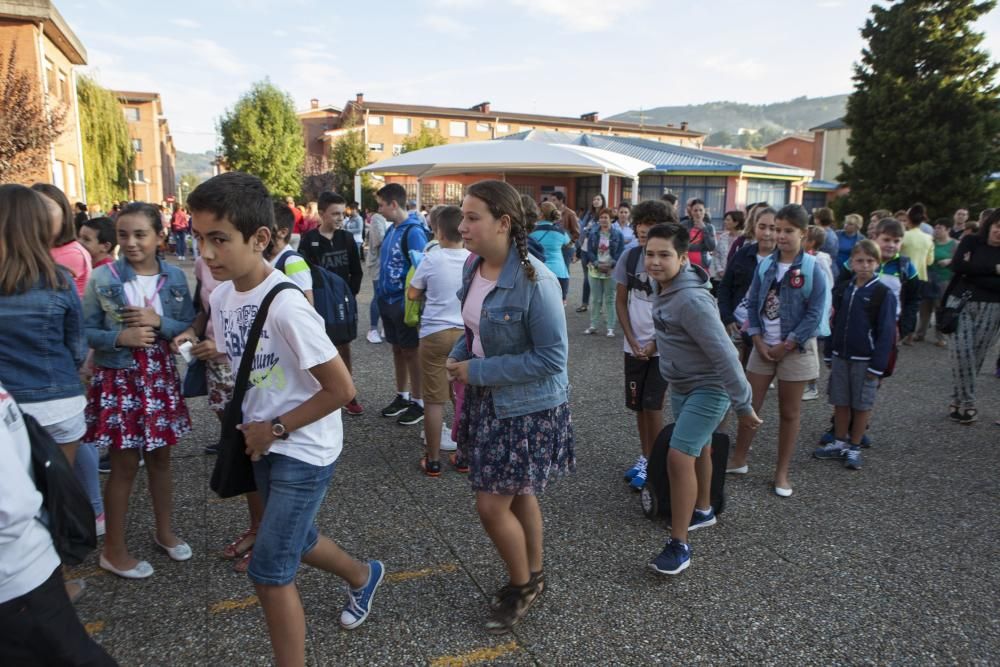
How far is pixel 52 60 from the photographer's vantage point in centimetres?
1944

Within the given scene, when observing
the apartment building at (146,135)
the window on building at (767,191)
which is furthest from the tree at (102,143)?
the apartment building at (146,135)

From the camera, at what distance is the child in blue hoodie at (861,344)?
187 inches

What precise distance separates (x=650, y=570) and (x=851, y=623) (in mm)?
915

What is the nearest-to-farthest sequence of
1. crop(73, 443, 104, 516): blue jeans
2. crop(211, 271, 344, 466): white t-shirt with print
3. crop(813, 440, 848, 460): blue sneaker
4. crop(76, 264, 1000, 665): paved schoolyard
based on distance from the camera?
crop(211, 271, 344, 466): white t-shirt with print → crop(76, 264, 1000, 665): paved schoolyard → crop(73, 443, 104, 516): blue jeans → crop(813, 440, 848, 460): blue sneaker

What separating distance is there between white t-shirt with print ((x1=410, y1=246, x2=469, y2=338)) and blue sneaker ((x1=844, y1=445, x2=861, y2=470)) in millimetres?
3085

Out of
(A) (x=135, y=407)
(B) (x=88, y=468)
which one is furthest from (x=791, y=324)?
(B) (x=88, y=468)

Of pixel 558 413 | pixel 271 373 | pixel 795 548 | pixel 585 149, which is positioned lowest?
pixel 795 548

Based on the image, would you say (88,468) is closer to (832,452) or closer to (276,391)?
(276,391)

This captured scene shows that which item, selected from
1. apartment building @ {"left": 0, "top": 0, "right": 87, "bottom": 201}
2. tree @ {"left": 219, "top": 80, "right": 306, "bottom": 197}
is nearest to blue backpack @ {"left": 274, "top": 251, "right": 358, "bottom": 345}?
apartment building @ {"left": 0, "top": 0, "right": 87, "bottom": 201}

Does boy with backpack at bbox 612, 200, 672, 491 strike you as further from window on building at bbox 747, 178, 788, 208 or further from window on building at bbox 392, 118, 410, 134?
window on building at bbox 392, 118, 410, 134

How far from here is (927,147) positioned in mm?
25359

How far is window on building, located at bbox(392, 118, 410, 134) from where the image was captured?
58.9 meters

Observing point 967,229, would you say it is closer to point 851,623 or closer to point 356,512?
point 851,623

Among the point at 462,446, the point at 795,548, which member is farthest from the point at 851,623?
the point at 462,446
